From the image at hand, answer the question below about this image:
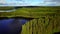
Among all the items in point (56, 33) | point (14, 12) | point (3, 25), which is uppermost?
point (14, 12)

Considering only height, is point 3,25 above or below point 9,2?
below

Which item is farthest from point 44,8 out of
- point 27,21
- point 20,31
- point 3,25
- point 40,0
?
point 3,25

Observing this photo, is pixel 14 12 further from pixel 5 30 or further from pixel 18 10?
pixel 5 30

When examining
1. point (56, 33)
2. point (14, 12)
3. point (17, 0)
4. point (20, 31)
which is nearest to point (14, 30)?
point (20, 31)

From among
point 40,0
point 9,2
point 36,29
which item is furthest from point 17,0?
point 36,29

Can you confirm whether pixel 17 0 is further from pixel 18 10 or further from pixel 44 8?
pixel 44 8

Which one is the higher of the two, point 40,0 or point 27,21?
point 40,0

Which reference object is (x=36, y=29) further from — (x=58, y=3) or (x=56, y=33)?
(x=58, y=3)
